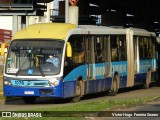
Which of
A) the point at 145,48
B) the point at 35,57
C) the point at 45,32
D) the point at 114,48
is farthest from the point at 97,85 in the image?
the point at 145,48

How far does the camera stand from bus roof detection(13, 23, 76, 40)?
879 inches

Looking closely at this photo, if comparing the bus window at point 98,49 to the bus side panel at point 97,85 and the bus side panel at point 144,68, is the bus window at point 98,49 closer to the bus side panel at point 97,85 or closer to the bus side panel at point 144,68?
the bus side panel at point 97,85

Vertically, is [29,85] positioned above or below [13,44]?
below

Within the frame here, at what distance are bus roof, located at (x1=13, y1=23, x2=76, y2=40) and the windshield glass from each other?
0.84 ft

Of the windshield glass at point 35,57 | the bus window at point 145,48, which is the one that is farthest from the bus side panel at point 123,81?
the windshield glass at point 35,57

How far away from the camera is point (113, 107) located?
19.1 metres

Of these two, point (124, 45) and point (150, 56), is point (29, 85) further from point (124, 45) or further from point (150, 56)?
point (150, 56)

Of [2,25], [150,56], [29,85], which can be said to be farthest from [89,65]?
[2,25]

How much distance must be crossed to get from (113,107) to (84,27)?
242 inches

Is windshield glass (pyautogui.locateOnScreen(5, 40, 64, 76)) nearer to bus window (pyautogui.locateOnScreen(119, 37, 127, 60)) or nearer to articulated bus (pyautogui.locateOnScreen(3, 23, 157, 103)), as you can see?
articulated bus (pyautogui.locateOnScreen(3, 23, 157, 103))

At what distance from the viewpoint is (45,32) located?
2258cm

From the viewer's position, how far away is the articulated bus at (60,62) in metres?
21.7

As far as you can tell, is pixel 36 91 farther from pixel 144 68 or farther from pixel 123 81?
pixel 144 68

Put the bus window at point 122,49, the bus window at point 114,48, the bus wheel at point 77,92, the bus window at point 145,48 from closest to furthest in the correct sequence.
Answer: the bus wheel at point 77,92
the bus window at point 114,48
the bus window at point 122,49
the bus window at point 145,48
